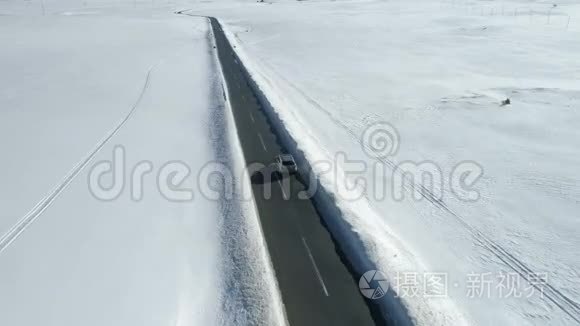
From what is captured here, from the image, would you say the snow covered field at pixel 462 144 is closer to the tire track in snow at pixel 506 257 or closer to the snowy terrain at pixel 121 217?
the tire track in snow at pixel 506 257

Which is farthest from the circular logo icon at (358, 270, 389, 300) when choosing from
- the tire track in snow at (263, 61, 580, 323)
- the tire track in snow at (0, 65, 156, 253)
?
the tire track in snow at (0, 65, 156, 253)

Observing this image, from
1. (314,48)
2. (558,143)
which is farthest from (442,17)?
(558,143)

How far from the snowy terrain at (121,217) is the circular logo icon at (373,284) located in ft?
10.7

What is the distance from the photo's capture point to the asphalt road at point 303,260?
14086mm

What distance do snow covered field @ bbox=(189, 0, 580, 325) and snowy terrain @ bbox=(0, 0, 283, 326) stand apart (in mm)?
5377

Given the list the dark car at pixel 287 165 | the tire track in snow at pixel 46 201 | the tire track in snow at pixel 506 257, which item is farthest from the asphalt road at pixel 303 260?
the tire track in snow at pixel 46 201

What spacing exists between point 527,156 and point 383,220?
36.4ft

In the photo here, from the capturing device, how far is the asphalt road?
555 inches

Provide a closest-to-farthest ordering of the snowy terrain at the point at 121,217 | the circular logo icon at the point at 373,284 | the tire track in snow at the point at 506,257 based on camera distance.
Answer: the tire track in snow at the point at 506,257 → the snowy terrain at the point at 121,217 → the circular logo icon at the point at 373,284

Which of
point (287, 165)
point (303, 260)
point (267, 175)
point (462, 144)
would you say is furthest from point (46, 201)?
point (462, 144)

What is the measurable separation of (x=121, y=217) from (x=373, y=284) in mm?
12248

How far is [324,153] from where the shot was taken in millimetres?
25344

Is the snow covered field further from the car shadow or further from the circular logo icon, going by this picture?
the car shadow

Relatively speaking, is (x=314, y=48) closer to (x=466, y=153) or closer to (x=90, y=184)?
(x=466, y=153)
